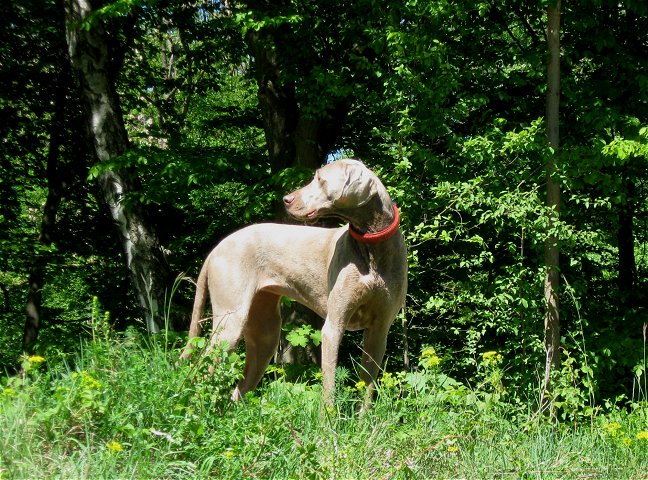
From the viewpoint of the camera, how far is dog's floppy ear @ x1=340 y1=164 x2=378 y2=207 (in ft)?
16.6

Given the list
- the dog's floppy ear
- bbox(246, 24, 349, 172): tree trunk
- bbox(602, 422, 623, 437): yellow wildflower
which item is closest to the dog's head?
the dog's floppy ear

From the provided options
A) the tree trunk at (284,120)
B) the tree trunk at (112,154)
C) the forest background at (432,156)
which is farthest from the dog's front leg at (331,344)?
the tree trunk at (284,120)

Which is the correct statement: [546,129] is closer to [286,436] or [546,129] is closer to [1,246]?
[286,436]

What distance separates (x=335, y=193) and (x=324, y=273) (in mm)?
735

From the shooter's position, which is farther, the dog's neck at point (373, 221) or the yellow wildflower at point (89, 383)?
the dog's neck at point (373, 221)

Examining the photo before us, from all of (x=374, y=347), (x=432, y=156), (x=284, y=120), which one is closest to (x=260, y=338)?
(x=374, y=347)

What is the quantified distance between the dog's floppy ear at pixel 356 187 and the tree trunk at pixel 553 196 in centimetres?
478

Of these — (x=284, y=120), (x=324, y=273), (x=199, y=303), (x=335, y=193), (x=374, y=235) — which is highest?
(x=284, y=120)

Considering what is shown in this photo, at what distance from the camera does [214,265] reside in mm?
5930

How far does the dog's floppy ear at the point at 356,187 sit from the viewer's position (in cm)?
506

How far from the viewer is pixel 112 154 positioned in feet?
35.5

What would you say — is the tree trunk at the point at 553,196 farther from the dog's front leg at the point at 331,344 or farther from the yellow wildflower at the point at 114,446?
the yellow wildflower at the point at 114,446

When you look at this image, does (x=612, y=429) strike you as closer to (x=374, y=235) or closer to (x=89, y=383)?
(x=374, y=235)

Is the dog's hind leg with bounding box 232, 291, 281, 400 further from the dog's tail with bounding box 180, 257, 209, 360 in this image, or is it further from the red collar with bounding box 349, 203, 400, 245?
the red collar with bounding box 349, 203, 400, 245
